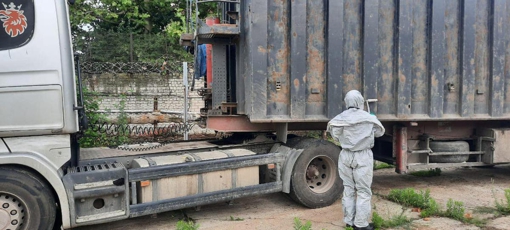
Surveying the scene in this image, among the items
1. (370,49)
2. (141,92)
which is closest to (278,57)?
(370,49)

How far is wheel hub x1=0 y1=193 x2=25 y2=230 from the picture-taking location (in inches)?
143

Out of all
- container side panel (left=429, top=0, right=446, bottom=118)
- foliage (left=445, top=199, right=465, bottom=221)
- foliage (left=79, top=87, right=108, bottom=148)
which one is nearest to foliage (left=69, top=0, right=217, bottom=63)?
foliage (left=79, top=87, right=108, bottom=148)

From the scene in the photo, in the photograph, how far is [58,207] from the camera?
397cm

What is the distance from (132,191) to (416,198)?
11.9 feet

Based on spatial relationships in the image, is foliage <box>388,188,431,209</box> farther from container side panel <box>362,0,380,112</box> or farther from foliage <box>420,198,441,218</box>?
container side panel <box>362,0,380,112</box>

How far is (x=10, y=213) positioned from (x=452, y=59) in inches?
230

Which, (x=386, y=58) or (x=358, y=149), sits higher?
(x=386, y=58)

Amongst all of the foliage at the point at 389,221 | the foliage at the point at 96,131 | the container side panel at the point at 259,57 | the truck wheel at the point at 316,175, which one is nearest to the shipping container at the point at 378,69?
the container side panel at the point at 259,57

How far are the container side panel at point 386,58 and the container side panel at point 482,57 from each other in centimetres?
144

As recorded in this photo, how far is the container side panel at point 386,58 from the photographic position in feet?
18.0

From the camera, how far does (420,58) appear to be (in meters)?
Result: 5.68

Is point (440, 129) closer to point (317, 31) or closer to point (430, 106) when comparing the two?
point (430, 106)

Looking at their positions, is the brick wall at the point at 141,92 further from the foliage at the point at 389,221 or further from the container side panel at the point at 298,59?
the foliage at the point at 389,221

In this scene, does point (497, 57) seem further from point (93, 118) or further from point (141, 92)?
point (141, 92)
